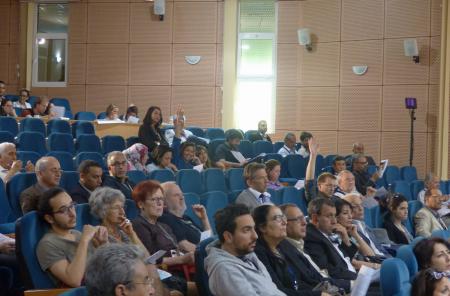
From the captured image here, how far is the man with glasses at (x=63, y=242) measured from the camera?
316 cm

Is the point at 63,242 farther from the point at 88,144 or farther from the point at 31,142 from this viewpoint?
the point at 88,144

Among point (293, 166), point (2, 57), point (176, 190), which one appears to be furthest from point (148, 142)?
point (2, 57)

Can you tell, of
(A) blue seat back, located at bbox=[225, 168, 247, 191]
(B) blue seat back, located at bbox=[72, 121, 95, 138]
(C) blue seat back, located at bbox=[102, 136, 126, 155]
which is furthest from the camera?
(B) blue seat back, located at bbox=[72, 121, 95, 138]

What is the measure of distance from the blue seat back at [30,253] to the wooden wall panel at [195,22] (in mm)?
9515

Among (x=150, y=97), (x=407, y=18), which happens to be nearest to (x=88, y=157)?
(x=150, y=97)

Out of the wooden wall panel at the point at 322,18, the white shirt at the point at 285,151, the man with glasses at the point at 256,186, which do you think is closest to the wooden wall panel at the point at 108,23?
the wooden wall panel at the point at 322,18

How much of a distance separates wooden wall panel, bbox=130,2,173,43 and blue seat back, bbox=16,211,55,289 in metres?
9.63

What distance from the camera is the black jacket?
4254 mm

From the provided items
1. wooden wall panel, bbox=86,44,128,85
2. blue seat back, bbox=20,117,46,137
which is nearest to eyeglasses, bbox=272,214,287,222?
blue seat back, bbox=20,117,46,137

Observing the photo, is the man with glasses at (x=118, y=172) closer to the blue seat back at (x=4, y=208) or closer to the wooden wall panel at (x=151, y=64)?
the blue seat back at (x=4, y=208)

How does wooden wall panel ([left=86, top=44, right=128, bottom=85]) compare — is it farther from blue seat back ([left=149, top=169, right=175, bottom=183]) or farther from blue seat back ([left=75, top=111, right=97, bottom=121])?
blue seat back ([left=149, top=169, right=175, bottom=183])

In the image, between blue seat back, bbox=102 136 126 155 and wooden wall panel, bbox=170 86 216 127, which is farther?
wooden wall panel, bbox=170 86 216 127

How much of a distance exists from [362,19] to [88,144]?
5.24 m

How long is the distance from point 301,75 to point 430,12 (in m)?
2.31
